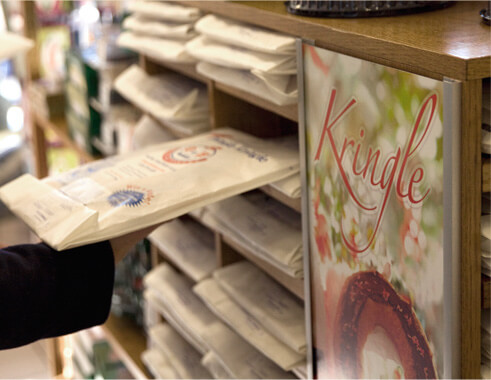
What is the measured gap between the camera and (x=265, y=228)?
142 cm

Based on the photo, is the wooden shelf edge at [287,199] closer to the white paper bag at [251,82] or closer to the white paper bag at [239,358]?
the white paper bag at [251,82]

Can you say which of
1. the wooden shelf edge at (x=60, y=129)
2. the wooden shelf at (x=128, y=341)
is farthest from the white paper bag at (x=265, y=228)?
the wooden shelf edge at (x=60, y=129)

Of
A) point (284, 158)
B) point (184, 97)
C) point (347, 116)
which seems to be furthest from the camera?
point (184, 97)

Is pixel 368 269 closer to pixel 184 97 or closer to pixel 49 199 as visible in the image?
pixel 49 199

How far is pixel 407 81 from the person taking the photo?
3.00ft

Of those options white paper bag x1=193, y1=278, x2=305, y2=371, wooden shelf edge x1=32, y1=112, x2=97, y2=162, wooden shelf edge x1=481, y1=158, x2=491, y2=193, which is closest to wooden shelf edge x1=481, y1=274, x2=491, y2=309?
wooden shelf edge x1=481, y1=158, x2=491, y2=193

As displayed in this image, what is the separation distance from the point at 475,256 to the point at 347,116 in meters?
0.28

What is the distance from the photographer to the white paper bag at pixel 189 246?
1.71m

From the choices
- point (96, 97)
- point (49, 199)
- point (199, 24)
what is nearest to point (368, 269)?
point (49, 199)

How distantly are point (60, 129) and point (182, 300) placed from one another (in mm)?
1320

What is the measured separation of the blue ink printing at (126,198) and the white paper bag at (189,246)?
52 centimetres

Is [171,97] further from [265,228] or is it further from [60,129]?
[60,129]

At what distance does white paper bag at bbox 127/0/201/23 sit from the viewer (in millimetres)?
1538

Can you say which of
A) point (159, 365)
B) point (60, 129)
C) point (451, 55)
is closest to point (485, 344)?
point (451, 55)
